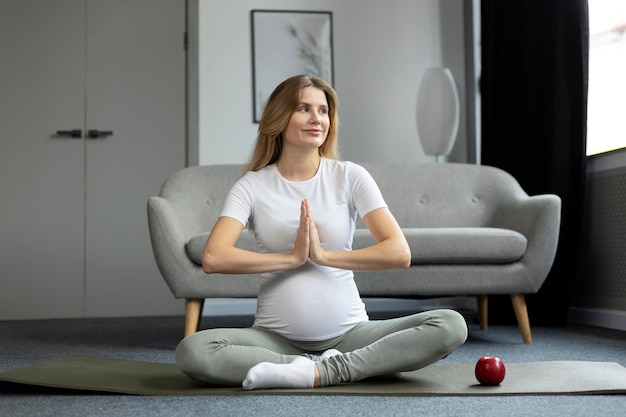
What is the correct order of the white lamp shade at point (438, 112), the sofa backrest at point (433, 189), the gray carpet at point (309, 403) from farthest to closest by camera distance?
the white lamp shade at point (438, 112) → the sofa backrest at point (433, 189) → the gray carpet at point (309, 403)

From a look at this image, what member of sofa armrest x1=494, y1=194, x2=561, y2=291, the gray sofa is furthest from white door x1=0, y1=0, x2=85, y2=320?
sofa armrest x1=494, y1=194, x2=561, y2=291

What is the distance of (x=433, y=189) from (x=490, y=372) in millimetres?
2100

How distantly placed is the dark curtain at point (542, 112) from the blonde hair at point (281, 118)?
2057 mm

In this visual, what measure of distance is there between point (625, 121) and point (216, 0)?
2.54m

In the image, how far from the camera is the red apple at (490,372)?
2049mm

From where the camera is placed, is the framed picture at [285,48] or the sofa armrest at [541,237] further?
the framed picture at [285,48]

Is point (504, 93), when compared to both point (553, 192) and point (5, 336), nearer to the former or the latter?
point (553, 192)

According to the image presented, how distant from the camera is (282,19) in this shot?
5.13 meters

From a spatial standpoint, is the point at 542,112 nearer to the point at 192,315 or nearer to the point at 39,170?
the point at 192,315

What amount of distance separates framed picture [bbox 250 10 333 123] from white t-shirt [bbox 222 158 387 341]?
2860 mm

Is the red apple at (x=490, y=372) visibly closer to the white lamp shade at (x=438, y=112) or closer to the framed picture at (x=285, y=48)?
the white lamp shade at (x=438, y=112)

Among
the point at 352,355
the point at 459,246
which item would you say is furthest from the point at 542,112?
the point at 352,355

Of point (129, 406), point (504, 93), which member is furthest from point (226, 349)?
point (504, 93)

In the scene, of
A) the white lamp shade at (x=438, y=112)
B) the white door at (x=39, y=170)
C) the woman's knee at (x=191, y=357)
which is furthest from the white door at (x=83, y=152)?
the woman's knee at (x=191, y=357)
